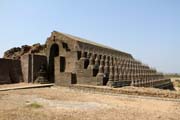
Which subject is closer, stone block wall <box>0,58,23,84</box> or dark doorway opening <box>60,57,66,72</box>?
stone block wall <box>0,58,23,84</box>

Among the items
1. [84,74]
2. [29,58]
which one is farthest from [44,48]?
[84,74]

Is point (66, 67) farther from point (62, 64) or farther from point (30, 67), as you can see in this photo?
point (30, 67)

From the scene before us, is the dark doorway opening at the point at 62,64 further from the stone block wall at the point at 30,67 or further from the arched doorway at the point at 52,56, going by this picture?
the stone block wall at the point at 30,67

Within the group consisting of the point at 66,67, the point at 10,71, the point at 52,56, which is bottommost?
the point at 10,71

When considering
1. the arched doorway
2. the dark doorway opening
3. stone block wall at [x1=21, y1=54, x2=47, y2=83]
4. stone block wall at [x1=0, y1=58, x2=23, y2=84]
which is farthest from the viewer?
the arched doorway

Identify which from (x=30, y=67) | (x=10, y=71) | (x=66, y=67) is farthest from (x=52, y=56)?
(x=10, y=71)

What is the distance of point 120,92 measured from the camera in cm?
1357

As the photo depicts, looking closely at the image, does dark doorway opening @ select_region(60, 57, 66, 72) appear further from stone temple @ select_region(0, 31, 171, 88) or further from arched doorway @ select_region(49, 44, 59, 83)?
arched doorway @ select_region(49, 44, 59, 83)

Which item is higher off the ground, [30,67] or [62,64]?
[62,64]

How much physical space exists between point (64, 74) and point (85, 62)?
1.88 metres

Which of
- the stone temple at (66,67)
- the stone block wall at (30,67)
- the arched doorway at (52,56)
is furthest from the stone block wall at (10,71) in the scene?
the arched doorway at (52,56)

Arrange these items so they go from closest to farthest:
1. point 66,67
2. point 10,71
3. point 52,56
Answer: point 66,67, point 10,71, point 52,56

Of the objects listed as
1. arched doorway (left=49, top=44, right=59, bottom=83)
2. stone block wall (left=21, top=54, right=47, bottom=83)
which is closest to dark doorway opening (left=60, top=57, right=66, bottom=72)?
arched doorway (left=49, top=44, right=59, bottom=83)

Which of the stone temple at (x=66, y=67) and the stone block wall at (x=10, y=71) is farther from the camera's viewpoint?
the stone block wall at (x=10, y=71)
